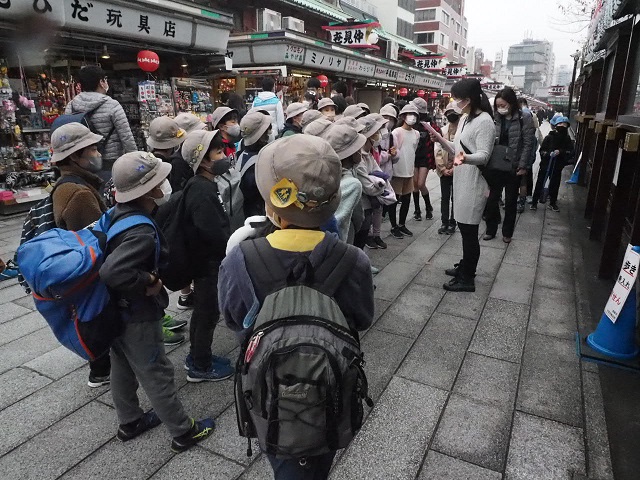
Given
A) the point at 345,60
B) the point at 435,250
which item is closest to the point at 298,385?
the point at 435,250

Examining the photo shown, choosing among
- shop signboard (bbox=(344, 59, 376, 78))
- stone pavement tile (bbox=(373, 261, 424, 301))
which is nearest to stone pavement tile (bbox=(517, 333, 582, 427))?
stone pavement tile (bbox=(373, 261, 424, 301))

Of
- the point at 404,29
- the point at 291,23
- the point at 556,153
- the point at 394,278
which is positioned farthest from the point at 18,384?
the point at 404,29

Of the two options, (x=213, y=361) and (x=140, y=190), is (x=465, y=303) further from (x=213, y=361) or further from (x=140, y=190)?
(x=140, y=190)

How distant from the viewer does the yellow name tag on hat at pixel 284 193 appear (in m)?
1.40

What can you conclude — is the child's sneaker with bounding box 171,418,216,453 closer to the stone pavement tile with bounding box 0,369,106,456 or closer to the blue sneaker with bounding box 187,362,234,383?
the blue sneaker with bounding box 187,362,234,383

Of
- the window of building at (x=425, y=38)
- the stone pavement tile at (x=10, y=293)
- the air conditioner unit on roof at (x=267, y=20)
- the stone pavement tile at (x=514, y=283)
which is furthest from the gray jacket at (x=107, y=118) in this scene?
the window of building at (x=425, y=38)

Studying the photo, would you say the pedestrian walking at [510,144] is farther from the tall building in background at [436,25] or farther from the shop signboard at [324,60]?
the tall building in background at [436,25]

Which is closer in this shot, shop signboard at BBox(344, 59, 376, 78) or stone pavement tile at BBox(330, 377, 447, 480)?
stone pavement tile at BBox(330, 377, 447, 480)

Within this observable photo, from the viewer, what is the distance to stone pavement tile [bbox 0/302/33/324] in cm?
409

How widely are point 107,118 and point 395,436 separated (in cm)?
460

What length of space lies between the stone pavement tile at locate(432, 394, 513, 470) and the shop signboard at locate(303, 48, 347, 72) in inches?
502

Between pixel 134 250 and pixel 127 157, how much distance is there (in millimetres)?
542

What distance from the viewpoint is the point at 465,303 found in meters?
4.44

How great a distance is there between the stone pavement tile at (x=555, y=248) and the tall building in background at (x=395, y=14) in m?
30.8
